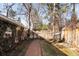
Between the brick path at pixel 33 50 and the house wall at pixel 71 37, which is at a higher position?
the house wall at pixel 71 37

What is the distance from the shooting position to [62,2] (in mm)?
2383

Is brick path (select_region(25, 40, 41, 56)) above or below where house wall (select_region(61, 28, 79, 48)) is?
below

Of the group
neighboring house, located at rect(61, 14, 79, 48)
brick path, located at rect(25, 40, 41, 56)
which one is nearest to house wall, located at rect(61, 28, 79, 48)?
neighboring house, located at rect(61, 14, 79, 48)

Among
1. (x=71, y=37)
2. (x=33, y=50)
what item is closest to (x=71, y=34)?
(x=71, y=37)

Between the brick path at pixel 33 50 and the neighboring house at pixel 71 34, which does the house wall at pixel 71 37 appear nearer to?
the neighboring house at pixel 71 34

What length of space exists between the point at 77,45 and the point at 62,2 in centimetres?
36

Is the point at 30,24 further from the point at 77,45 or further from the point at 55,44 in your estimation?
the point at 77,45

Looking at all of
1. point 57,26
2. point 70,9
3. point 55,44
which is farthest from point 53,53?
point 70,9

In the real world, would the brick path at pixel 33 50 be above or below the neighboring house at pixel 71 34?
below

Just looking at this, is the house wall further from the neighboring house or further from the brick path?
the brick path

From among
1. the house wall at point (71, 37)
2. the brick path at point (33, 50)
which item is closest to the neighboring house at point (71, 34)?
the house wall at point (71, 37)

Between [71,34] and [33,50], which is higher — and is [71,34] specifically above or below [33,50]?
above

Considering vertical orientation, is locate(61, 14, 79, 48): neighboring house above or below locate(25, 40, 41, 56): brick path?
above

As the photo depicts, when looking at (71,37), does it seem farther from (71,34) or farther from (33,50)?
(33,50)
